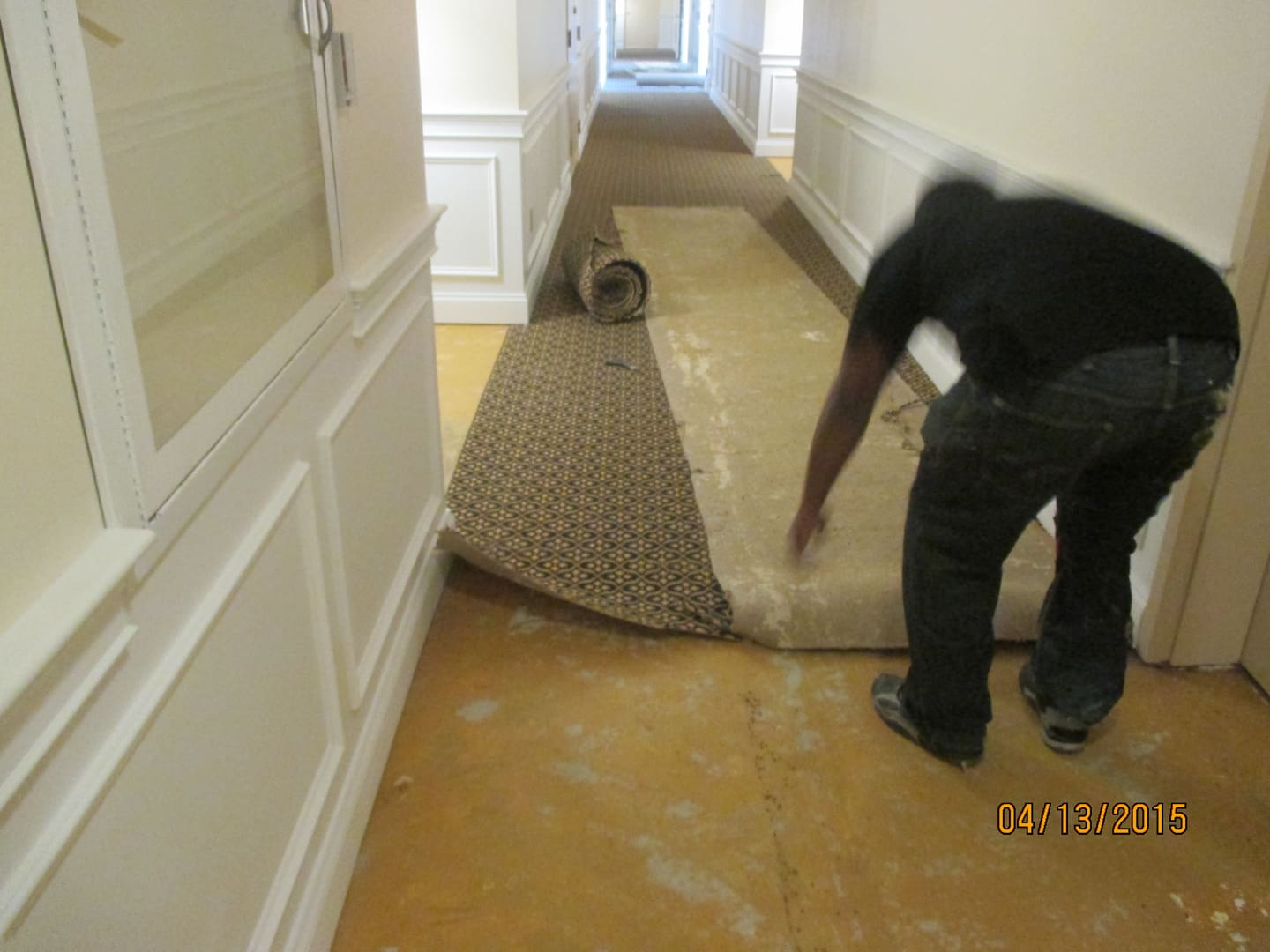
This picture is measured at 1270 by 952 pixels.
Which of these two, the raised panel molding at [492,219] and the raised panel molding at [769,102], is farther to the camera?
the raised panel molding at [769,102]

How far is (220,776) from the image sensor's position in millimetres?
1148

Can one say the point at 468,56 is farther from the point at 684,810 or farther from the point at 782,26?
the point at 782,26

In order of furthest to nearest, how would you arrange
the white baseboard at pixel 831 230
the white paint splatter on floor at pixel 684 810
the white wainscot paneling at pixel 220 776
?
the white baseboard at pixel 831 230
the white paint splatter on floor at pixel 684 810
the white wainscot paneling at pixel 220 776

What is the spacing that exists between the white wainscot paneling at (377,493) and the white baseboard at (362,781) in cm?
8

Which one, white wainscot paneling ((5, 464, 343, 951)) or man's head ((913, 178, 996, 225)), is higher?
man's head ((913, 178, 996, 225))

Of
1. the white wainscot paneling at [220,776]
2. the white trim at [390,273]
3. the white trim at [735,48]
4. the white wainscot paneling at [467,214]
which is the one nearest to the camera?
the white wainscot paneling at [220,776]

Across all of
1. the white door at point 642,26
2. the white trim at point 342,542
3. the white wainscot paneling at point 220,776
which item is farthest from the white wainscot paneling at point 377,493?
the white door at point 642,26

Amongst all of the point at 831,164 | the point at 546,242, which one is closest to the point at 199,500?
the point at 546,242

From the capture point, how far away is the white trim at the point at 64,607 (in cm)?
70

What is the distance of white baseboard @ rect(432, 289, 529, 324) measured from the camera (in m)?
4.48

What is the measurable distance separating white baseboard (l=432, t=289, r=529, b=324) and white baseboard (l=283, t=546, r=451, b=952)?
7.46 ft

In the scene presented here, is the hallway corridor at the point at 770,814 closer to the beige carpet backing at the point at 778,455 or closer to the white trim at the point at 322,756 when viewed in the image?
the beige carpet backing at the point at 778,455

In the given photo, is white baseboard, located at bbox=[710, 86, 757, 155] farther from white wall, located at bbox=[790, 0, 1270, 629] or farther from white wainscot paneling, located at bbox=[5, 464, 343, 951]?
white wainscot paneling, located at bbox=[5, 464, 343, 951]

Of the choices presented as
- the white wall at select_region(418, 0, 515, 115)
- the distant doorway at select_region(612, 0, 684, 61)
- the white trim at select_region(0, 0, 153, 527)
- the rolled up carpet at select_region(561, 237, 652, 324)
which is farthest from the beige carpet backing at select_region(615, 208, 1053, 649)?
the distant doorway at select_region(612, 0, 684, 61)
